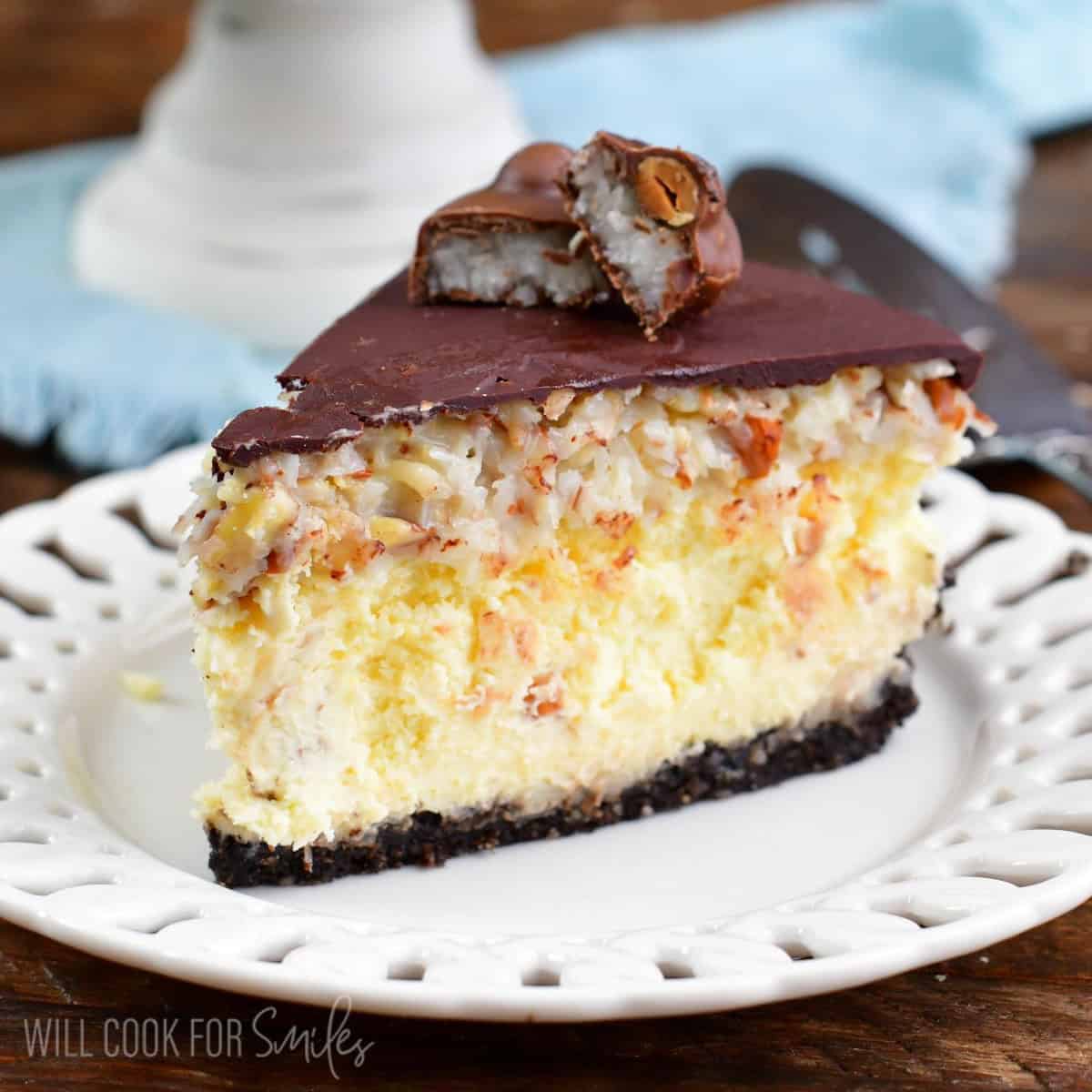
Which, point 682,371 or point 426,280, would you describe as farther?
point 426,280

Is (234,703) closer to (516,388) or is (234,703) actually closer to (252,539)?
(252,539)

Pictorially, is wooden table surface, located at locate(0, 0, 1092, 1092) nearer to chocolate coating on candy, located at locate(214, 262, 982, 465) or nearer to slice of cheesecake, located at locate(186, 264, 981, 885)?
slice of cheesecake, located at locate(186, 264, 981, 885)

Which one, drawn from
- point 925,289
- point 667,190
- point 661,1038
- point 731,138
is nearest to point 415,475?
point 667,190

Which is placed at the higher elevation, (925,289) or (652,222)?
(652,222)

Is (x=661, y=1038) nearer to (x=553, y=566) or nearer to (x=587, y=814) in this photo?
(x=587, y=814)

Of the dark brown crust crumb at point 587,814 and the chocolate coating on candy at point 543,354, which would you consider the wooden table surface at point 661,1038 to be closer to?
the dark brown crust crumb at point 587,814

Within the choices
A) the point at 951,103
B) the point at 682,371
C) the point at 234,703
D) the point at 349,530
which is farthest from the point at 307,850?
the point at 951,103
